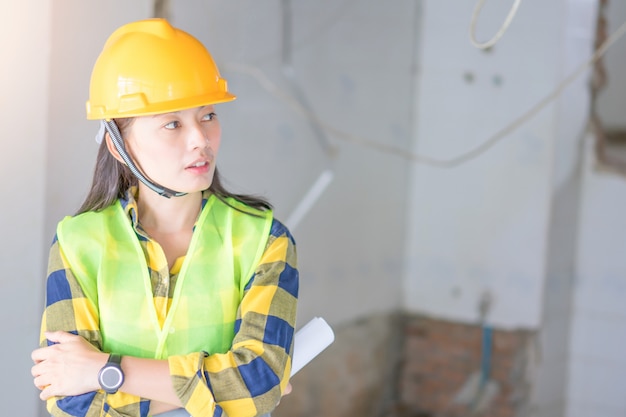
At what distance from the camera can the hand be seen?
1394 millimetres

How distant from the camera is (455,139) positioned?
4316 millimetres

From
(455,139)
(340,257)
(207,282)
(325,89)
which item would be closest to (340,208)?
(340,257)

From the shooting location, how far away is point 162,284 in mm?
1490

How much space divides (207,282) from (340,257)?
242 cm

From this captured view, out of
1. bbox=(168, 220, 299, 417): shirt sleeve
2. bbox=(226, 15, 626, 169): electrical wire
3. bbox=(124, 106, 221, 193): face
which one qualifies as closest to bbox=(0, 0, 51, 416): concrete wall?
bbox=(124, 106, 221, 193): face

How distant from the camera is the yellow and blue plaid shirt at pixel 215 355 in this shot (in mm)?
1407

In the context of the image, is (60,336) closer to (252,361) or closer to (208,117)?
(252,361)

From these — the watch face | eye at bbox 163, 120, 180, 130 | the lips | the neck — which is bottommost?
the watch face

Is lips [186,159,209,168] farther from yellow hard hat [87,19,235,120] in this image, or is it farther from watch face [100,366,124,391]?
watch face [100,366,124,391]

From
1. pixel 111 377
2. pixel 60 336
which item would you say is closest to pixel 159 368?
pixel 111 377

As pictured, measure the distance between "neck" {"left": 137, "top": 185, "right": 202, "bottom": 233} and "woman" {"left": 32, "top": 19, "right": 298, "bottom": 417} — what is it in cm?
3

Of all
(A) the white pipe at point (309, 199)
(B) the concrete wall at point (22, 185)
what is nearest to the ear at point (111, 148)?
(B) the concrete wall at point (22, 185)

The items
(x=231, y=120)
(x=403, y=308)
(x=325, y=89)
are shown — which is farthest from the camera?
(x=403, y=308)

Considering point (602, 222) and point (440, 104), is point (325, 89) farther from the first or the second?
point (602, 222)
